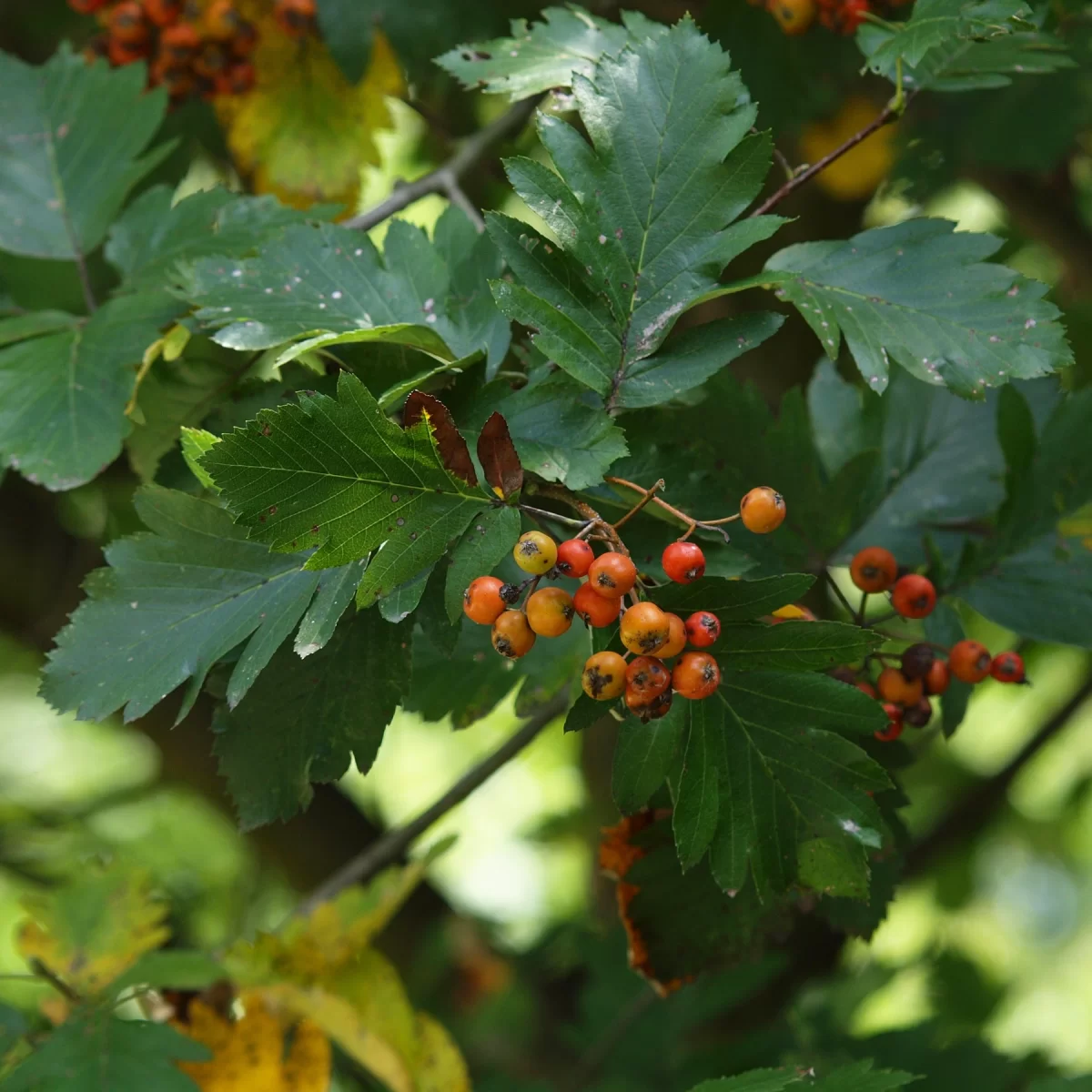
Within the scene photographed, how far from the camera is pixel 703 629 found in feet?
1.96

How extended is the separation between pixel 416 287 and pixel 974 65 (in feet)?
1.38

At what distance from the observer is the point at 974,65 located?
814 mm

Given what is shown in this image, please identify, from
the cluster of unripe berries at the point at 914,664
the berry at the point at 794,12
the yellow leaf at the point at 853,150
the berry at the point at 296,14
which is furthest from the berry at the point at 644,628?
the yellow leaf at the point at 853,150

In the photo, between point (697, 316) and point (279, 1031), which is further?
point (697, 316)

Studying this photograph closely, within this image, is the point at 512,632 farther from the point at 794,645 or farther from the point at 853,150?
the point at 853,150

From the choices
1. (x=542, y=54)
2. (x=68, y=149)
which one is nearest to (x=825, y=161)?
(x=542, y=54)

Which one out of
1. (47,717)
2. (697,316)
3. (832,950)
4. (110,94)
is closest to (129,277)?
(110,94)

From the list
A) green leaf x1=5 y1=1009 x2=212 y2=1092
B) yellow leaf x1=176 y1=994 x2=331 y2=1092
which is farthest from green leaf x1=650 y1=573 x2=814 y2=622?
yellow leaf x1=176 y1=994 x2=331 y2=1092

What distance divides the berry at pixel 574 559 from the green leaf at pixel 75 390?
1.18 feet

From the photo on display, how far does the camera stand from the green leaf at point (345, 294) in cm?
70

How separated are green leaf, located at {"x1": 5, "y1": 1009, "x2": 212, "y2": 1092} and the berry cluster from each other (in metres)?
0.48

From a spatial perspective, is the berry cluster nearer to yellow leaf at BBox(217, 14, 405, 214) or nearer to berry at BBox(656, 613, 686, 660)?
berry at BBox(656, 613, 686, 660)

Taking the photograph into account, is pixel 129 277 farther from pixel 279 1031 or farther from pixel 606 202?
pixel 279 1031

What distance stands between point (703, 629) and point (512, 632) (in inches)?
3.8
